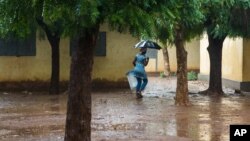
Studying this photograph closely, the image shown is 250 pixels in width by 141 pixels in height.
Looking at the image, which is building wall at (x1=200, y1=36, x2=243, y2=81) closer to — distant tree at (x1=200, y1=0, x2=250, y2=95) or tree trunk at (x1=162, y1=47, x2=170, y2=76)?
distant tree at (x1=200, y1=0, x2=250, y2=95)

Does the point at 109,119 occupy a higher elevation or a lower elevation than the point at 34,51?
lower

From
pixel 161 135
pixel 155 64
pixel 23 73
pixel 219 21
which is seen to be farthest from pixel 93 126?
pixel 155 64

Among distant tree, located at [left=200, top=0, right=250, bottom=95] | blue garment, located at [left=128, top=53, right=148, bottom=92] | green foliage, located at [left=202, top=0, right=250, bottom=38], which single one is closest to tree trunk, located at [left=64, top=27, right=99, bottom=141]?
distant tree, located at [left=200, top=0, right=250, bottom=95]

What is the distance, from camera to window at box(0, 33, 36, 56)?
16.8 meters

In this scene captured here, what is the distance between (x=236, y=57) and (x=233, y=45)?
2.03 feet

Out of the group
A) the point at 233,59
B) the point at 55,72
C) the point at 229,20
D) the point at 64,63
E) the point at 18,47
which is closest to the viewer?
the point at 229,20

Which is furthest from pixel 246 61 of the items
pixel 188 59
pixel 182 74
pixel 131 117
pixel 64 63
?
pixel 131 117

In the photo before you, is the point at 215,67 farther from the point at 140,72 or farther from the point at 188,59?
the point at 188,59

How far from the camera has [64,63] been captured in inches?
692

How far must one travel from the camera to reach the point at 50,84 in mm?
16203

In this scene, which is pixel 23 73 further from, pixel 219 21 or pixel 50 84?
pixel 219 21

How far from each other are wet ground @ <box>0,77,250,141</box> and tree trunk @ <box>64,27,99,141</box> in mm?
2191

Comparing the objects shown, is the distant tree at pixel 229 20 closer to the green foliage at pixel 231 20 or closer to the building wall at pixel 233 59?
the green foliage at pixel 231 20

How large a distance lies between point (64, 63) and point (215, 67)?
5.88 m
